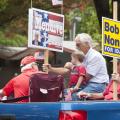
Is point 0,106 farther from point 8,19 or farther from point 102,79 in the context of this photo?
point 8,19

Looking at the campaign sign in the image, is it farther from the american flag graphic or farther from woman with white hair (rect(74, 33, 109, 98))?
woman with white hair (rect(74, 33, 109, 98))

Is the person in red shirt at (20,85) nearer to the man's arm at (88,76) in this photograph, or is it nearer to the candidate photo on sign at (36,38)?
the candidate photo on sign at (36,38)

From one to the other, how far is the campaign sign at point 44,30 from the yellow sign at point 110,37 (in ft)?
3.83

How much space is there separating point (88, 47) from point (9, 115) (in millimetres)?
3166

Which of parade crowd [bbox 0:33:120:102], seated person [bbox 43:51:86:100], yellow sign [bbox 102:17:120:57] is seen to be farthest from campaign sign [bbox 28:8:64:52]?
yellow sign [bbox 102:17:120:57]

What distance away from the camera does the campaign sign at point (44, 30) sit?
25.5ft

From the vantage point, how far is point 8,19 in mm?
21719

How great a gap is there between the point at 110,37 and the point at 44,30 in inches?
48.2

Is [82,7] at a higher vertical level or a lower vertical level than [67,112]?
higher

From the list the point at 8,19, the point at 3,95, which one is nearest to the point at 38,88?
the point at 3,95

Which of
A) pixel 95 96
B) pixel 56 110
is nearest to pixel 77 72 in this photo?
pixel 95 96

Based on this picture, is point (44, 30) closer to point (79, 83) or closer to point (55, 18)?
point (55, 18)

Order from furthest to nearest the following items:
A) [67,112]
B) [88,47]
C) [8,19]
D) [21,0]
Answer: [8,19], [21,0], [88,47], [67,112]

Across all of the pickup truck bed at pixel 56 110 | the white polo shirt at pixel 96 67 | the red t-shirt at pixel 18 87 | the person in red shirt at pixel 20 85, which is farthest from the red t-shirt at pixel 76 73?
the pickup truck bed at pixel 56 110
